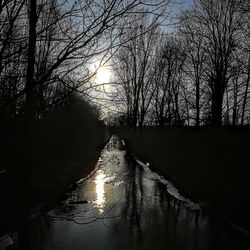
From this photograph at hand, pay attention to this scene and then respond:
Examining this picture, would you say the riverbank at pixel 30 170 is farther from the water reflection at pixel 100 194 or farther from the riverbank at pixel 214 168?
the riverbank at pixel 214 168

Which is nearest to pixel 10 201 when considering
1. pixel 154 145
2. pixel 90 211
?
pixel 90 211

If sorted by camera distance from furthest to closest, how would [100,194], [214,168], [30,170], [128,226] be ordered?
[214,168], [30,170], [100,194], [128,226]

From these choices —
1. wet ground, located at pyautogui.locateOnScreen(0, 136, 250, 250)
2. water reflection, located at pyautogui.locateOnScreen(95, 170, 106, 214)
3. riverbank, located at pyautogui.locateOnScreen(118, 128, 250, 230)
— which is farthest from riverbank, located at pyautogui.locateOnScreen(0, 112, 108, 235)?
riverbank, located at pyautogui.locateOnScreen(118, 128, 250, 230)

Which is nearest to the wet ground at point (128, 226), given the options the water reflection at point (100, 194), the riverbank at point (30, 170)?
the water reflection at point (100, 194)

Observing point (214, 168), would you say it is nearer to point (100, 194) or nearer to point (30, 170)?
point (100, 194)

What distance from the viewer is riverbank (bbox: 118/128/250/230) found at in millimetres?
13552

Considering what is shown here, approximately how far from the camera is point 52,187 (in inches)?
661

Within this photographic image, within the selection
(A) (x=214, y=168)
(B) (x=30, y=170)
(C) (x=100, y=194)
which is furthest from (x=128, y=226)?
(A) (x=214, y=168)

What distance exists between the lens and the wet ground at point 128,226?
8484 mm

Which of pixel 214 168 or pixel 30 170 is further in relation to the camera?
pixel 214 168

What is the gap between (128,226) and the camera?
33.1ft

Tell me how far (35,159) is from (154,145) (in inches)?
675

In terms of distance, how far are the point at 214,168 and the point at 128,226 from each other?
9.43 meters

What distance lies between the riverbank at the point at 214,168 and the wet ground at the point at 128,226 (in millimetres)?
920
